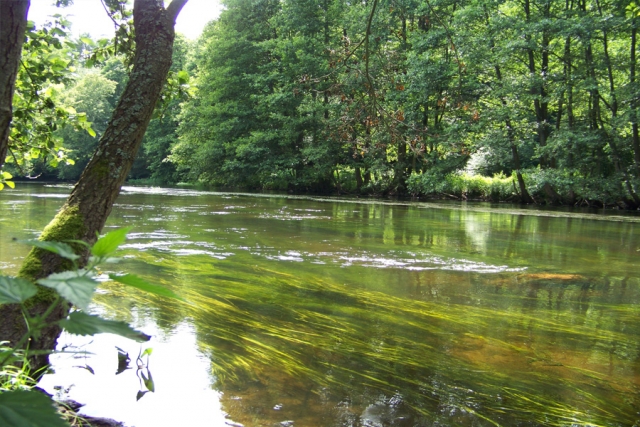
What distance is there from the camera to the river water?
9.64 ft

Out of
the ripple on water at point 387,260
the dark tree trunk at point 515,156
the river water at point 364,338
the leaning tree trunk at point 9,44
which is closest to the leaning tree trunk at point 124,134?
the river water at point 364,338

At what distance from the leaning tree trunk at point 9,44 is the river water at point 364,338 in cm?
94

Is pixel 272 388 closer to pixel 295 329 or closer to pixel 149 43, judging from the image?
pixel 295 329

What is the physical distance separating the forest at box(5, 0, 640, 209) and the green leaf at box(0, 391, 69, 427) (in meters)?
3.39

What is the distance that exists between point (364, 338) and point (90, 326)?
345 cm

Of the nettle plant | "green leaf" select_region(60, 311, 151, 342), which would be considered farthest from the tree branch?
"green leaf" select_region(60, 311, 151, 342)

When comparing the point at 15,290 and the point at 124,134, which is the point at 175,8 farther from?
the point at 15,290

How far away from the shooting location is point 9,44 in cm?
154

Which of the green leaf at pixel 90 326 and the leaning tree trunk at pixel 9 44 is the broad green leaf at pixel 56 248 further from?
the leaning tree trunk at pixel 9 44

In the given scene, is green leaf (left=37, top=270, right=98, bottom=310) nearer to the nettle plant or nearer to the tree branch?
the nettle plant

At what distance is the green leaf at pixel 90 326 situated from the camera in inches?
32.1

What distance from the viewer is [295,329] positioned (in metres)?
4.29

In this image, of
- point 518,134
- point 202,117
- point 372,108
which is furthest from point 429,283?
point 202,117

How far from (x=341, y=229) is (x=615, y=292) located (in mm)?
6153
